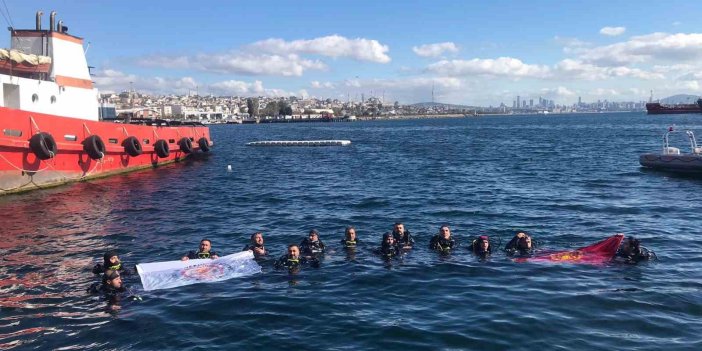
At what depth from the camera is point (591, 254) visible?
15.4m

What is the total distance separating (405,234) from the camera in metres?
17.1

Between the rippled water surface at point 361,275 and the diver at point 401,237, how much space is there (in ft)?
1.73

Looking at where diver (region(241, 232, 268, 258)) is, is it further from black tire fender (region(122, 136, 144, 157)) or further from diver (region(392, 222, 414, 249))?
black tire fender (region(122, 136, 144, 157))

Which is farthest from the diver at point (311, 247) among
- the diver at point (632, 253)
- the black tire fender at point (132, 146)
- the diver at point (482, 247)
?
the black tire fender at point (132, 146)

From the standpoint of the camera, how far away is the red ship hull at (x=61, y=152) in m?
24.5

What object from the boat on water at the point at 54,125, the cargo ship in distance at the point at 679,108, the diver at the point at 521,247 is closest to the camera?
the diver at the point at 521,247

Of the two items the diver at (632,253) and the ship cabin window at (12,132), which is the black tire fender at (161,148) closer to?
the ship cabin window at (12,132)

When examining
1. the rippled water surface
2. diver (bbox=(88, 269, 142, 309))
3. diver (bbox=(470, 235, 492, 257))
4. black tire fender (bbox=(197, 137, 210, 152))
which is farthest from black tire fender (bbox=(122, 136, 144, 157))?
diver (bbox=(470, 235, 492, 257))

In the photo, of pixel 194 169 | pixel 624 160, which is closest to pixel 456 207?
pixel 194 169

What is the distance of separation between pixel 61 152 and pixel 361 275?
68.3 feet

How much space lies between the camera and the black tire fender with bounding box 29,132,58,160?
2512cm

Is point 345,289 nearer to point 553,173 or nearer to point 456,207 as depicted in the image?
point 456,207

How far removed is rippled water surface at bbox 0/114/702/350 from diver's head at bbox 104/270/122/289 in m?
0.54

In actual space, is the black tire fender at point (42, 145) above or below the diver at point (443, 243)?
above
